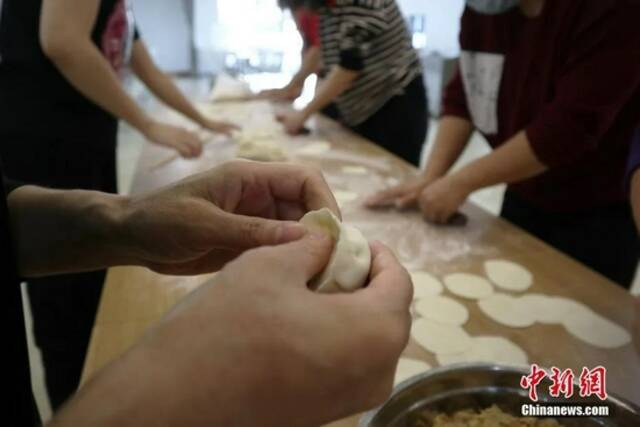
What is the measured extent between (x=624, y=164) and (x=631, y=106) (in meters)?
0.14

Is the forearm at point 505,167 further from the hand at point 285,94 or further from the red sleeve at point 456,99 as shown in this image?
the hand at point 285,94

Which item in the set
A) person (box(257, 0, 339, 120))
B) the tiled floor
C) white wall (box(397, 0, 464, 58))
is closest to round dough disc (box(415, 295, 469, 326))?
the tiled floor

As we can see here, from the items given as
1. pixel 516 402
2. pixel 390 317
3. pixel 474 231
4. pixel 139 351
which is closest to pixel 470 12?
pixel 474 231

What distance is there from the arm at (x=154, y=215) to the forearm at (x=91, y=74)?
2.57 ft

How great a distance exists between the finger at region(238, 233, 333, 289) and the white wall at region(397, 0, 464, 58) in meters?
4.64

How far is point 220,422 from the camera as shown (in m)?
0.34

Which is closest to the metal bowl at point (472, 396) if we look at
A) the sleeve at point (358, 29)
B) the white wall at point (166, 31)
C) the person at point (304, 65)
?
the sleeve at point (358, 29)

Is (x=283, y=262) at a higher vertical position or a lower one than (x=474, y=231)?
higher

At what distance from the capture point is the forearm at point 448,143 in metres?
1.55

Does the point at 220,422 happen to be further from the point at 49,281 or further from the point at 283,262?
the point at 49,281

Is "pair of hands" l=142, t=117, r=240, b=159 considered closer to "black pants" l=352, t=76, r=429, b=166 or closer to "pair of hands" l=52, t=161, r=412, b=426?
"black pants" l=352, t=76, r=429, b=166

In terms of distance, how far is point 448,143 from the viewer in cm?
155

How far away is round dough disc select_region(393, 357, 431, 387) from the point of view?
0.82 m

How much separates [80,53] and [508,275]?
117cm
